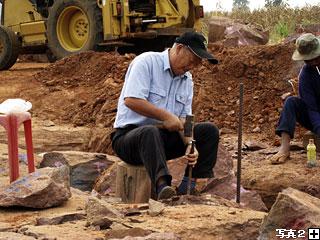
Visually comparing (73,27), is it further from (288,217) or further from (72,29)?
(288,217)

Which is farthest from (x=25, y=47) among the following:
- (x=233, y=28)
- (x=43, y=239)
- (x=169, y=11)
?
(x=43, y=239)

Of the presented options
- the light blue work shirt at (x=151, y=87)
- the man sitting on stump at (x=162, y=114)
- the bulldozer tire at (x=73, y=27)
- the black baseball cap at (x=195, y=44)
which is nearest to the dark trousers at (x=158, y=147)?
the man sitting on stump at (x=162, y=114)

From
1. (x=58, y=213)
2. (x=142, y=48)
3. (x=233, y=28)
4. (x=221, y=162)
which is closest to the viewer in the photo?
(x=58, y=213)

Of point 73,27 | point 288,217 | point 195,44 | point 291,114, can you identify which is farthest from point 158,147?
point 73,27

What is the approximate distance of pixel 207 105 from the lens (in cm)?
740

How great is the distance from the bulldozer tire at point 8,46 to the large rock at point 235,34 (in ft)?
14.3

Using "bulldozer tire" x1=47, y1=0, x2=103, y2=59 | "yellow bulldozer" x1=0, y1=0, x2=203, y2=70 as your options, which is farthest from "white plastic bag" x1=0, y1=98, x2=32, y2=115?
"bulldozer tire" x1=47, y1=0, x2=103, y2=59

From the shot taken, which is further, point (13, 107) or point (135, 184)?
point (135, 184)

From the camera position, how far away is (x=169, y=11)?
911cm

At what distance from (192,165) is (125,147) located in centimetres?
51

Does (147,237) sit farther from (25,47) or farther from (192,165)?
(25,47)

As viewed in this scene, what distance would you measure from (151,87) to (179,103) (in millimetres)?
299

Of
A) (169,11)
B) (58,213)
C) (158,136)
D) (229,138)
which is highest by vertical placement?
(169,11)

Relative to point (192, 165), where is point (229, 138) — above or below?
below
